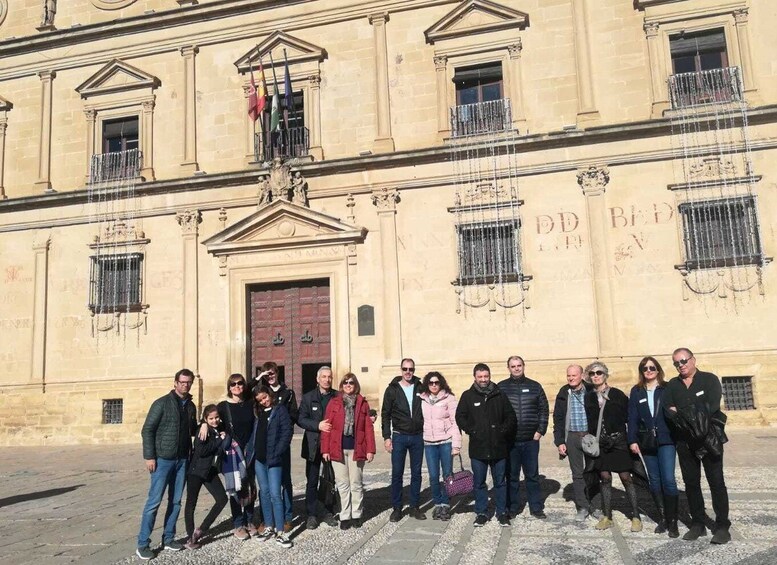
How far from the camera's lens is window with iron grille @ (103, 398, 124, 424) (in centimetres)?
1728

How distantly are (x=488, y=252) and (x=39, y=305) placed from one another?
39.6 ft

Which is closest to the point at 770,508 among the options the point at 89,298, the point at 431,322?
the point at 431,322

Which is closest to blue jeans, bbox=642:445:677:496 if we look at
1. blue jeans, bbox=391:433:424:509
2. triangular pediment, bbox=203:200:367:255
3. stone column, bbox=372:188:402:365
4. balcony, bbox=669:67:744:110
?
blue jeans, bbox=391:433:424:509

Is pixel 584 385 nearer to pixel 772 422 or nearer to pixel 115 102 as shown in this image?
pixel 772 422

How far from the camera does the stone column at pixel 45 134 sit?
1861 centimetres

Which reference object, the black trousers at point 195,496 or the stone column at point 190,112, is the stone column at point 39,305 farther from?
the black trousers at point 195,496

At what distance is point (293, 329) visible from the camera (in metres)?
16.8

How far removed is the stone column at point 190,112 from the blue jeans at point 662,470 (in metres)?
14.1

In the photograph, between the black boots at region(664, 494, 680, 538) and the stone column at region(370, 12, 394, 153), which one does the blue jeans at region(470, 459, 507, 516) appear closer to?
the black boots at region(664, 494, 680, 538)

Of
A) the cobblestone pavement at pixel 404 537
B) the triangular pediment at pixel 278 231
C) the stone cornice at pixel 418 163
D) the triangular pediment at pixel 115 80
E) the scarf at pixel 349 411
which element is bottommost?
the cobblestone pavement at pixel 404 537

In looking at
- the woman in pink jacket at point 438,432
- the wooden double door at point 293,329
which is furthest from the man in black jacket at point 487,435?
the wooden double door at point 293,329

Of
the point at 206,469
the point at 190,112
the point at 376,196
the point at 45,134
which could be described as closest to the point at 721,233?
the point at 376,196

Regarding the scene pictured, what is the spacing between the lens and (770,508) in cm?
736

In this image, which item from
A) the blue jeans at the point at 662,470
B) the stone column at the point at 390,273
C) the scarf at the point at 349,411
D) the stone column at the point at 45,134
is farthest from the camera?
the stone column at the point at 45,134
